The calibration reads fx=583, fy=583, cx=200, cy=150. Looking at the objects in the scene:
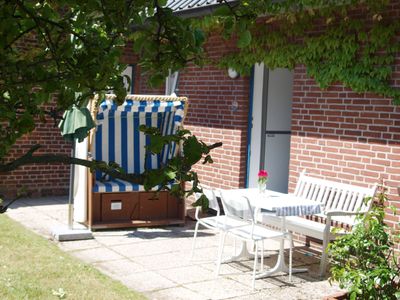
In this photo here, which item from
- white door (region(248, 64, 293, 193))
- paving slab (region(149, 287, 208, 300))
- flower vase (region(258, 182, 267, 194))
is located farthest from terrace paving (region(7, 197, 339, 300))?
white door (region(248, 64, 293, 193))

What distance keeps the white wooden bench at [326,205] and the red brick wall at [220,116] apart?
1766 mm

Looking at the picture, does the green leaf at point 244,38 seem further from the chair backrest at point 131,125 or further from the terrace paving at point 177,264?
the chair backrest at point 131,125

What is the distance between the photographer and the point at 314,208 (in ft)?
20.9

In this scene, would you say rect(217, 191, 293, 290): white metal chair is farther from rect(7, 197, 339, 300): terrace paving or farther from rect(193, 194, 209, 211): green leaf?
rect(193, 194, 209, 211): green leaf

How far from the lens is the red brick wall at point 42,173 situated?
1088 centimetres

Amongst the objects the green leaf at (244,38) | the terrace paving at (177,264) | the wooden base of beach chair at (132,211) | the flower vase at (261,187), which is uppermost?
the green leaf at (244,38)

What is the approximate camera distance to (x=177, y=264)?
6.75 meters

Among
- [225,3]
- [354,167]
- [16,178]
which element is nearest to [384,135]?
[354,167]

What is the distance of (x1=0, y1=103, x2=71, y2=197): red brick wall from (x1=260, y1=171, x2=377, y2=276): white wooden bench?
5.25m

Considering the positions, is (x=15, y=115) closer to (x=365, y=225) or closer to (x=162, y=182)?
(x=162, y=182)

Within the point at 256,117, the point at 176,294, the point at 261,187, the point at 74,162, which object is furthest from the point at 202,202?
the point at 256,117

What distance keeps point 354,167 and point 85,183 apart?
372cm

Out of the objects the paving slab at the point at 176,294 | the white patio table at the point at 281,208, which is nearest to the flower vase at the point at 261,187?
the white patio table at the point at 281,208

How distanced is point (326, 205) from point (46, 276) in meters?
3.53
